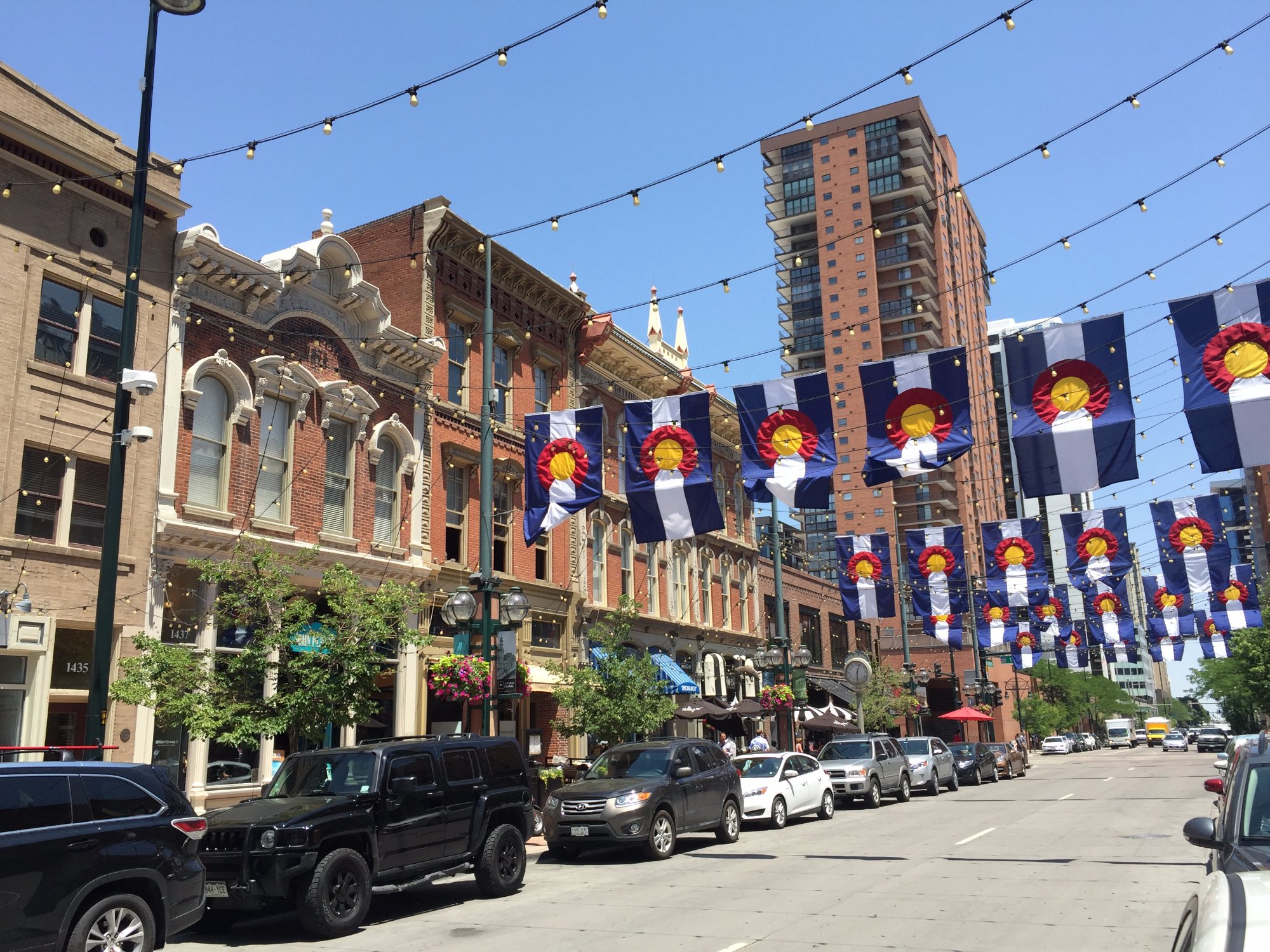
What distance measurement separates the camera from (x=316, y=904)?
10516mm

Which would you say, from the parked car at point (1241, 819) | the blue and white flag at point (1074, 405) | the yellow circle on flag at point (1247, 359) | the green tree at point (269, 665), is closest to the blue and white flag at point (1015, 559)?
the blue and white flag at point (1074, 405)

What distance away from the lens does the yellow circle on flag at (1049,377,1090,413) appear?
57.7 ft

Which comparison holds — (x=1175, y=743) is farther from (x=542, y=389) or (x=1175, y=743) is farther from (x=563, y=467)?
(x=563, y=467)

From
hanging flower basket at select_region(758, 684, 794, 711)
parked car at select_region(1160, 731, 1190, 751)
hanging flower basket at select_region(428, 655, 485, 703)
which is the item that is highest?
hanging flower basket at select_region(428, 655, 485, 703)

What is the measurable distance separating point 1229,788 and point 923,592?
2650cm

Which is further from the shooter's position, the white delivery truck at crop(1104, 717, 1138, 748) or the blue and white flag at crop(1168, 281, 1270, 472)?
the white delivery truck at crop(1104, 717, 1138, 748)

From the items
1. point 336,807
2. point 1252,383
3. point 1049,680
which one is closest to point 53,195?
point 336,807

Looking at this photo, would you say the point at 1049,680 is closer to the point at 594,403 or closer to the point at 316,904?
the point at 594,403

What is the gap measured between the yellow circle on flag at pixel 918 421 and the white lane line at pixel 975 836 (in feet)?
22.6

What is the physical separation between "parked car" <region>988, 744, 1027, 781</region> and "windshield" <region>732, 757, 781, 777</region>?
831 inches

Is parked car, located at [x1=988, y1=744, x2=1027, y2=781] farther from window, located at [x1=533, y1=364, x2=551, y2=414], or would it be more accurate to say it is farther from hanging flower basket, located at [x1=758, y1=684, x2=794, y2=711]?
window, located at [x1=533, y1=364, x2=551, y2=414]

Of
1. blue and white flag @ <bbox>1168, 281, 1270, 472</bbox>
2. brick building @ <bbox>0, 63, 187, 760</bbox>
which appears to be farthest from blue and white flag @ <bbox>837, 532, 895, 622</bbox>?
brick building @ <bbox>0, 63, 187, 760</bbox>

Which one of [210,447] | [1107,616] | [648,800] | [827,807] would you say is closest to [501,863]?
[648,800]

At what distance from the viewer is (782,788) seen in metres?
21.6
